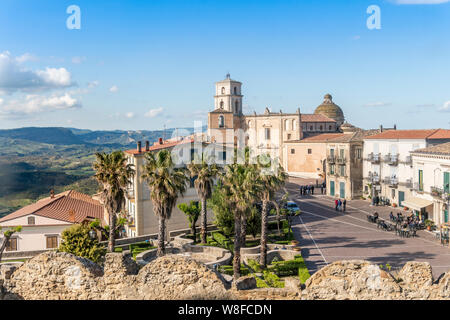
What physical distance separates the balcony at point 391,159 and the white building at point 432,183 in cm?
338

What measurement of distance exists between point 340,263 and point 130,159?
30.5 m

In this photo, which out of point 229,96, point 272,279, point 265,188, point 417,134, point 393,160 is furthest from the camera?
point 229,96

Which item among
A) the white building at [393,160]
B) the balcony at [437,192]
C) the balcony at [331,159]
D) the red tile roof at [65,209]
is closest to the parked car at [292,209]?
the white building at [393,160]

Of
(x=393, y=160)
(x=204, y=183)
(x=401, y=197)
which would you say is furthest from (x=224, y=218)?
(x=393, y=160)

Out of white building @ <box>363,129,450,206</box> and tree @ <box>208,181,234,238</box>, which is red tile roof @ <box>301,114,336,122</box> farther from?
tree @ <box>208,181,234,238</box>

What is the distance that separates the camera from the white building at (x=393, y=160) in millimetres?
43062

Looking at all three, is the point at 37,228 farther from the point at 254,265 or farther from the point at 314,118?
the point at 314,118

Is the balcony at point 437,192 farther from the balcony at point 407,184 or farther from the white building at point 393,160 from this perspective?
the balcony at point 407,184

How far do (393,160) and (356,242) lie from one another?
17536 millimetres

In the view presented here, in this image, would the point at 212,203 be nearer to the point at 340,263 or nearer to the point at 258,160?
the point at 258,160

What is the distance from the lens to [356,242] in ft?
103

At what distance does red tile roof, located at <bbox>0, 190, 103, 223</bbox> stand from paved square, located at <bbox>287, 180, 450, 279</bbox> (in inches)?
755
